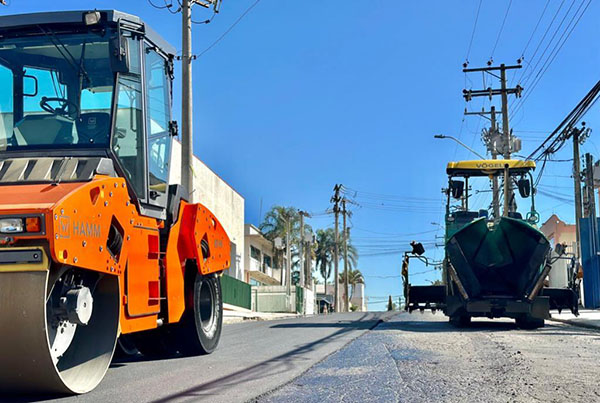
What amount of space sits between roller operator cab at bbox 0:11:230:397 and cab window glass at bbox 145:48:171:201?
0.9 inches

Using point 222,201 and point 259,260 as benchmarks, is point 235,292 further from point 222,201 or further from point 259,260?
point 259,260

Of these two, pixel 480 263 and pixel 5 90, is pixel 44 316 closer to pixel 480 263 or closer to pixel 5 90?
pixel 5 90

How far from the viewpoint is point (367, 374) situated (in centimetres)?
645

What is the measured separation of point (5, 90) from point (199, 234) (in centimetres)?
251

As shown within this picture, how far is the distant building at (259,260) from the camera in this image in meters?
50.8

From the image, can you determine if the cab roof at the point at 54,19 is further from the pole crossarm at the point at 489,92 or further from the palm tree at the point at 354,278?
the palm tree at the point at 354,278

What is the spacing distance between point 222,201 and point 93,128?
3244 cm

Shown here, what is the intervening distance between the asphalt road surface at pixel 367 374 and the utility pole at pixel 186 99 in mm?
7846

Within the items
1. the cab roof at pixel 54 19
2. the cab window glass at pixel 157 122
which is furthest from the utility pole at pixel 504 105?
the cab roof at pixel 54 19

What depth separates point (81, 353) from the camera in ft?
17.9

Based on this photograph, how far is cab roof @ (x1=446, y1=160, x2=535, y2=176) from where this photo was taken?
601 inches

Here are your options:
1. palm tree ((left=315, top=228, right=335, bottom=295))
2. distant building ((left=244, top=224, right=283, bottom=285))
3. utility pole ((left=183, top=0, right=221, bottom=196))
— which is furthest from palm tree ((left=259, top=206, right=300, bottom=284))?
utility pole ((left=183, top=0, right=221, bottom=196))

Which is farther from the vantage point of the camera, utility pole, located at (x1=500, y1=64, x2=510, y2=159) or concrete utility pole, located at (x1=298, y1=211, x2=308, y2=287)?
concrete utility pole, located at (x1=298, y1=211, x2=308, y2=287)

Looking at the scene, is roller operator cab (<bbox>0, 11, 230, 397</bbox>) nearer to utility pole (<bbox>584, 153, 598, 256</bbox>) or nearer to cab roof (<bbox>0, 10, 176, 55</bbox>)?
cab roof (<bbox>0, 10, 176, 55</bbox>)
